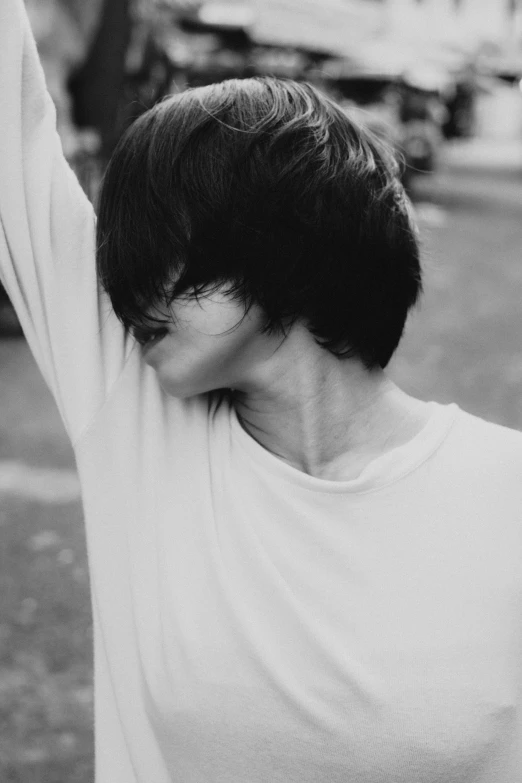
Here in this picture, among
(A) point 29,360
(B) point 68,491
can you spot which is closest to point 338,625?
(B) point 68,491

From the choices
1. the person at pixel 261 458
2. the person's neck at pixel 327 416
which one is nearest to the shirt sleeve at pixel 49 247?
the person at pixel 261 458

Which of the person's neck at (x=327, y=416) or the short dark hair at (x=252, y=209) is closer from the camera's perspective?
the short dark hair at (x=252, y=209)

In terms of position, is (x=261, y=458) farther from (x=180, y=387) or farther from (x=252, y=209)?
(x=252, y=209)

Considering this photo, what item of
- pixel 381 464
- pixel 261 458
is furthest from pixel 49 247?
pixel 381 464

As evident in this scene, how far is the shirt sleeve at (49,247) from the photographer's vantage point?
1306 mm

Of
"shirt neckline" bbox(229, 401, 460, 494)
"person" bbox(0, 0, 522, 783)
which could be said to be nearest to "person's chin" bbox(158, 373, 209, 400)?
"person" bbox(0, 0, 522, 783)

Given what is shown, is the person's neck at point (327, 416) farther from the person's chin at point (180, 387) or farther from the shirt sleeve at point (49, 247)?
the shirt sleeve at point (49, 247)

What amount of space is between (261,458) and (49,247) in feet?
1.30

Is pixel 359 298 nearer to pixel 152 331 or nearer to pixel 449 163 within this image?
pixel 152 331

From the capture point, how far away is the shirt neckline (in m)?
1.29

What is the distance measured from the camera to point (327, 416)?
1.39 metres

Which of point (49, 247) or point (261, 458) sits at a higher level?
point (49, 247)

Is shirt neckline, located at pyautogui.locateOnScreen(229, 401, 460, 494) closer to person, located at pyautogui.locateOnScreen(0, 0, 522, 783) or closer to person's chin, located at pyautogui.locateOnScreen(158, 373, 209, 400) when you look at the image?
person, located at pyautogui.locateOnScreen(0, 0, 522, 783)

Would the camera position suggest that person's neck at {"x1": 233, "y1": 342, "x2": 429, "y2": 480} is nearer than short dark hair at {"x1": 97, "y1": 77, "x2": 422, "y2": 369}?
No
